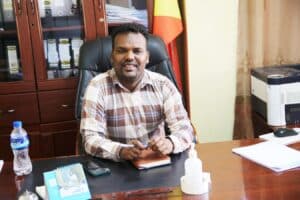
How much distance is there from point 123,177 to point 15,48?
1.49m

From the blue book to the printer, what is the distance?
1400 mm

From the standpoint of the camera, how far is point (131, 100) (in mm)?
1998

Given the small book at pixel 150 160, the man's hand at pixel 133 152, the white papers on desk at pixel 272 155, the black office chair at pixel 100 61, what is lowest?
the white papers on desk at pixel 272 155

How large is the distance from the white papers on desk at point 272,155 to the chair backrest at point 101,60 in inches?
26.3

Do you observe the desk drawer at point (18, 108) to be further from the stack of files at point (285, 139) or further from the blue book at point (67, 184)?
the stack of files at point (285, 139)

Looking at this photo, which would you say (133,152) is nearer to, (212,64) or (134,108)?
(134,108)

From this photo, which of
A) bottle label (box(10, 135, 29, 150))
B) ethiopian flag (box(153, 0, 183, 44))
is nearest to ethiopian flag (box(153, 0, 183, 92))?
ethiopian flag (box(153, 0, 183, 44))

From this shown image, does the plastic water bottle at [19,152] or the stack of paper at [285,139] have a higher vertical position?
the plastic water bottle at [19,152]

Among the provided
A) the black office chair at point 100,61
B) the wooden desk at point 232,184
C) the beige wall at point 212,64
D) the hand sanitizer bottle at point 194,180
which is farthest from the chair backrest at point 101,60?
the hand sanitizer bottle at point 194,180

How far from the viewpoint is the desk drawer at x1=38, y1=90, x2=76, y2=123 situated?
8.73ft

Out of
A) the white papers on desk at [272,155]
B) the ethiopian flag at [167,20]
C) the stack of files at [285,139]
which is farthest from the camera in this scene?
the ethiopian flag at [167,20]

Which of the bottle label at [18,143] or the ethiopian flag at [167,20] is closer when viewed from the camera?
the bottle label at [18,143]

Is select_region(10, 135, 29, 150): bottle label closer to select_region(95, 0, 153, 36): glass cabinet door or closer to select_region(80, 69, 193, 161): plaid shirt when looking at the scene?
select_region(80, 69, 193, 161): plaid shirt

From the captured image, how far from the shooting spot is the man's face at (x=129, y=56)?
76.8 inches
